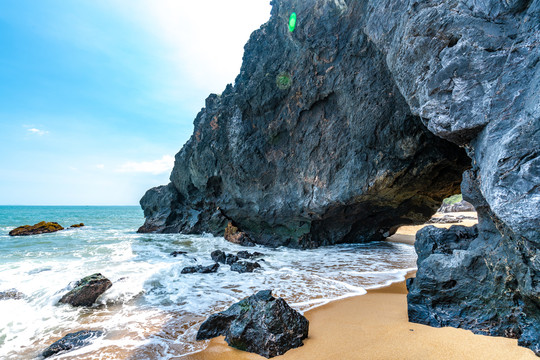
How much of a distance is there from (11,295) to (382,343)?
31.0ft

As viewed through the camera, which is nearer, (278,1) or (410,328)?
(410,328)

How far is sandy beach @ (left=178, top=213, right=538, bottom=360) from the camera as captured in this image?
354 cm

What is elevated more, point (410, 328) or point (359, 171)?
point (359, 171)

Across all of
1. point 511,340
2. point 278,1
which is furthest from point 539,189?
point 278,1

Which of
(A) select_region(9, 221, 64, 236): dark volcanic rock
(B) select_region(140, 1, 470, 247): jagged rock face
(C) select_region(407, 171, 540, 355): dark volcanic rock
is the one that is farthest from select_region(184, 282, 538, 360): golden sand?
(A) select_region(9, 221, 64, 236): dark volcanic rock

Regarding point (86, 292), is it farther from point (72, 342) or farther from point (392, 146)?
point (392, 146)

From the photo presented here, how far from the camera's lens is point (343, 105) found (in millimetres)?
12266

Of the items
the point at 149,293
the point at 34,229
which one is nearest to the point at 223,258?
the point at 149,293

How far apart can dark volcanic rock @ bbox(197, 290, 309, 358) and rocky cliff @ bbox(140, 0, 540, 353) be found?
226 centimetres

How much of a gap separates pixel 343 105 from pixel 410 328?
32.9 ft

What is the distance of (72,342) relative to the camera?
455cm

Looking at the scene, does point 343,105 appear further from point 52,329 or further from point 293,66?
point 52,329

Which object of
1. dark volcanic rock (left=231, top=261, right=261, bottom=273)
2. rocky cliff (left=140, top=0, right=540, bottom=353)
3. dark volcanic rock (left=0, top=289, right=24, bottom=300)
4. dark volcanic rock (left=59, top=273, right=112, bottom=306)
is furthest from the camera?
dark volcanic rock (left=231, top=261, right=261, bottom=273)

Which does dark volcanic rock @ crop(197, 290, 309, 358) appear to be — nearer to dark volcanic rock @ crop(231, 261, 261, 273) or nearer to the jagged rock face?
dark volcanic rock @ crop(231, 261, 261, 273)
